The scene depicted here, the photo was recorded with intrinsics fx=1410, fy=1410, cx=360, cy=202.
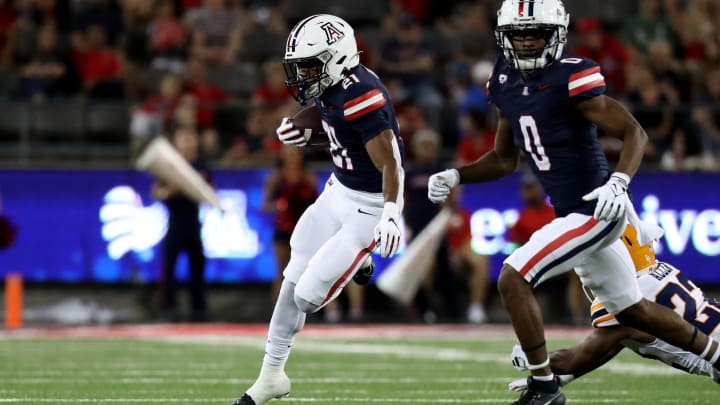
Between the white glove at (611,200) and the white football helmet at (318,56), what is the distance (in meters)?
1.42

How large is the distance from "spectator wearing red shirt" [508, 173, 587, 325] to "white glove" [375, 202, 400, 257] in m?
7.10

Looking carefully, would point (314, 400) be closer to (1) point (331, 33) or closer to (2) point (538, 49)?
(1) point (331, 33)

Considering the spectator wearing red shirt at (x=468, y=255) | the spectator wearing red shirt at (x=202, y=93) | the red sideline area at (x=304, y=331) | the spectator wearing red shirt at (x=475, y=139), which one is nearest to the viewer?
the red sideline area at (x=304, y=331)

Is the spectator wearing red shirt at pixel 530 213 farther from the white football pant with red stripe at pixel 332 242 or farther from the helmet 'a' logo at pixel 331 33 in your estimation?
the helmet 'a' logo at pixel 331 33

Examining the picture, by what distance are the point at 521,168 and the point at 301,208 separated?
7.57 feet

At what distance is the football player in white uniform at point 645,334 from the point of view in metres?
6.67

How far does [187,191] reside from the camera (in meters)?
12.8

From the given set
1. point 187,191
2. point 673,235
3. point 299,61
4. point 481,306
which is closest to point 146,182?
point 187,191

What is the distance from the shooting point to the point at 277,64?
1446cm

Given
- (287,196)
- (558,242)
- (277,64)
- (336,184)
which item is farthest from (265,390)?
(277,64)

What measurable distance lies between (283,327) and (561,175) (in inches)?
56.5

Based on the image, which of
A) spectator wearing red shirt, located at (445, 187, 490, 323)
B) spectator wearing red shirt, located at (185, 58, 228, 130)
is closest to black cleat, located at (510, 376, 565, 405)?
spectator wearing red shirt, located at (445, 187, 490, 323)

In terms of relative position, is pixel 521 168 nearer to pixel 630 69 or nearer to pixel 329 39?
pixel 630 69

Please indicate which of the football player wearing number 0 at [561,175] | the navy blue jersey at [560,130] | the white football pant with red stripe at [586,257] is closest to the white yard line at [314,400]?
the football player wearing number 0 at [561,175]
